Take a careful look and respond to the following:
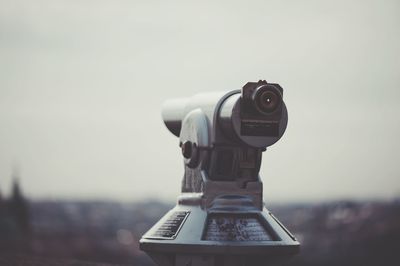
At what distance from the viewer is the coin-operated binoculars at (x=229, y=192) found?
45.2 ft

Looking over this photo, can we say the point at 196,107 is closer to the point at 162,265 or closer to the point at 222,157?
the point at 222,157

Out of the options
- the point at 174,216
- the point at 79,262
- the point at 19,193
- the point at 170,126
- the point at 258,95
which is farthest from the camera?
the point at 19,193

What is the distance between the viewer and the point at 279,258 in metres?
14.2

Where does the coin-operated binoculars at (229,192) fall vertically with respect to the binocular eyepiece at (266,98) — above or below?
below

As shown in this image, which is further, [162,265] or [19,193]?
[19,193]

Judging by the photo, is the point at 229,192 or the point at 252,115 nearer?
the point at 252,115

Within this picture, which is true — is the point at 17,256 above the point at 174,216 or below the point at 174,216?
below

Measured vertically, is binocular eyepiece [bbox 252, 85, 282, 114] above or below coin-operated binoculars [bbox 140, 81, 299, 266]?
above

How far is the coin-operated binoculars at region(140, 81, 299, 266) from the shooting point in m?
13.8

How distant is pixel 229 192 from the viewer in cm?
1408

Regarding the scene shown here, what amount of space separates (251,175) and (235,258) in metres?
1.15

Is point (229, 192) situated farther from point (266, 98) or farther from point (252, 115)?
point (266, 98)

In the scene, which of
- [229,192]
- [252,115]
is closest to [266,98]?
[252,115]

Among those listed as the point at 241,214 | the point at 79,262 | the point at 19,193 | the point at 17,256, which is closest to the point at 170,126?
the point at 241,214
